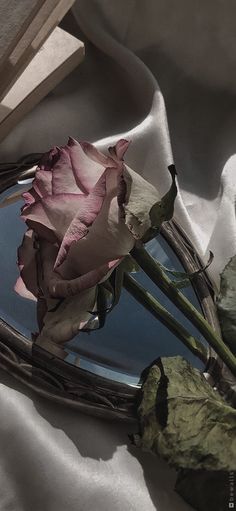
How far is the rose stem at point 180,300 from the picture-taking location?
39 cm

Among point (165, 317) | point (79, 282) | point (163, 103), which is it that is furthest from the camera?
point (163, 103)

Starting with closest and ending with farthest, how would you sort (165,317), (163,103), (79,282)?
(79,282), (165,317), (163,103)

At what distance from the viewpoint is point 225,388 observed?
459 millimetres

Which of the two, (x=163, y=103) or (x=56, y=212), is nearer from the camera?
(x=56, y=212)

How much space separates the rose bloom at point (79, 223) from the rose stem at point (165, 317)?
6cm

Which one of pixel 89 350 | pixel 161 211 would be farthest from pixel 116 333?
pixel 161 211

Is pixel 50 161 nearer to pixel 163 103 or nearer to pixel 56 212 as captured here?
pixel 56 212

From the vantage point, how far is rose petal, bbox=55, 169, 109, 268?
0.35m

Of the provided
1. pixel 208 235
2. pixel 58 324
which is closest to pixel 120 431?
pixel 58 324

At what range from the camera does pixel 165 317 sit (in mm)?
462

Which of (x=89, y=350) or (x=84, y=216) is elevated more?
(x=84, y=216)

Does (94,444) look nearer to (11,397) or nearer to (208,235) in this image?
(11,397)

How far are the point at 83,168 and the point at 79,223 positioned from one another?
3 cm

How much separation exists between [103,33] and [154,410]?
0.39 meters
